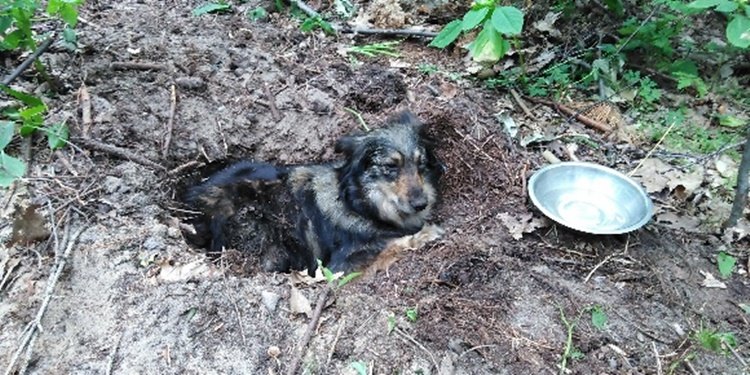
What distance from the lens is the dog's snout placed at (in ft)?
13.6

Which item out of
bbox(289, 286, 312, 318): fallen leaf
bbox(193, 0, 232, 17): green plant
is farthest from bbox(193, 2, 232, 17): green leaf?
bbox(289, 286, 312, 318): fallen leaf

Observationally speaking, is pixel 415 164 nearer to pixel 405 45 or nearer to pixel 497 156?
pixel 497 156

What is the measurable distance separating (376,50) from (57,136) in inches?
116

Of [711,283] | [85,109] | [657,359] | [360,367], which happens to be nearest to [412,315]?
[360,367]

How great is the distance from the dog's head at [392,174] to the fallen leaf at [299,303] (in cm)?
125

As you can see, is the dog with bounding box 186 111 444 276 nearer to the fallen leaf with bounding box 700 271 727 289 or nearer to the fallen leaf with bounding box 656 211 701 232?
the fallen leaf with bounding box 656 211 701 232

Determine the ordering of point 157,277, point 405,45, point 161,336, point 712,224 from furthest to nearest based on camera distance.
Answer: point 405,45, point 712,224, point 157,277, point 161,336

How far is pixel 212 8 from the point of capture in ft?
19.4

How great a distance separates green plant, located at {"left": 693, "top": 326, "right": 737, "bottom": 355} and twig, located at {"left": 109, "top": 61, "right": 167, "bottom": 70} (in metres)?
4.31

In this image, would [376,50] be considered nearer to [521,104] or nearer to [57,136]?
[521,104]

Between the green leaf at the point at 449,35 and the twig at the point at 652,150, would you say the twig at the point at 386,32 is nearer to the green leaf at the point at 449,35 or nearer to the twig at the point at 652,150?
the green leaf at the point at 449,35

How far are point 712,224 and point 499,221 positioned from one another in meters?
1.44

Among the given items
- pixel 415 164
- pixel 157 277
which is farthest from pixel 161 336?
pixel 415 164

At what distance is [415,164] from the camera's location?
4.31m
